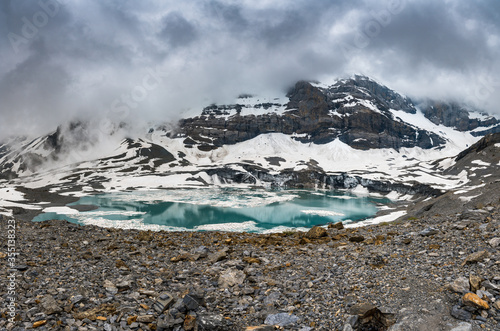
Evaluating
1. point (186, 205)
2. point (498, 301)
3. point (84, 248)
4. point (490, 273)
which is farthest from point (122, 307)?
point (186, 205)

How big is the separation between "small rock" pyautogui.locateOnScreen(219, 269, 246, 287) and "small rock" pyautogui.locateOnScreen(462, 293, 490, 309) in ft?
16.3

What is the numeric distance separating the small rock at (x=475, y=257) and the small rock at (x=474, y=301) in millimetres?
1842

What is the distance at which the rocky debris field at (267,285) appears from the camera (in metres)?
5.39

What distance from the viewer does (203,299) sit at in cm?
644

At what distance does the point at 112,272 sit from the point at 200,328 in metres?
4.16

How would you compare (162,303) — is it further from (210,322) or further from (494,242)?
(494,242)

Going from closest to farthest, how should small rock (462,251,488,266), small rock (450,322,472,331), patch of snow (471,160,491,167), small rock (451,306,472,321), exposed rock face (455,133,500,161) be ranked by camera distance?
small rock (450,322,472,331), small rock (451,306,472,321), small rock (462,251,488,266), patch of snow (471,160,491,167), exposed rock face (455,133,500,161)

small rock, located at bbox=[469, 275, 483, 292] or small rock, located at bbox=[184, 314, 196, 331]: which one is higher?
small rock, located at bbox=[469, 275, 483, 292]

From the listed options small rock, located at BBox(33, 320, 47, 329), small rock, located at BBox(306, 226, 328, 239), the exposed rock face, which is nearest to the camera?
small rock, located at BBox(33, 320, 47, 329)

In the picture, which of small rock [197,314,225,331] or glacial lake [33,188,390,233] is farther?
glacial lake [33,188,390,233]

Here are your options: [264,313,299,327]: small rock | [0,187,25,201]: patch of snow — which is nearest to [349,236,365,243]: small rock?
[264,313,299,327]: small rock

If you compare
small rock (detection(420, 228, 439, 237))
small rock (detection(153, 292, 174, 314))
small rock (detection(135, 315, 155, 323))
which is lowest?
small rock (detection(135, 315, 155, 323))

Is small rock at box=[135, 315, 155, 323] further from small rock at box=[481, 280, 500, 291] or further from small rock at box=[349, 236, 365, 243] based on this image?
small rock at box=[349, 236, 365, 243]

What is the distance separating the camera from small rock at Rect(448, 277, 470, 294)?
219 inches
